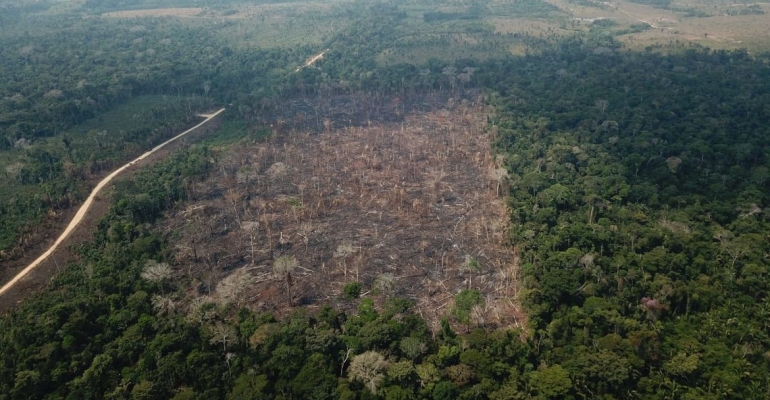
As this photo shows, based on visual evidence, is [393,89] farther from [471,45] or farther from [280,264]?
[280,264]

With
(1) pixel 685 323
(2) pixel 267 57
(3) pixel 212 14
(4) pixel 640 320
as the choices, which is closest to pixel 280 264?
(4) pixel 640 320

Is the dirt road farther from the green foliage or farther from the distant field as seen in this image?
the green foliage

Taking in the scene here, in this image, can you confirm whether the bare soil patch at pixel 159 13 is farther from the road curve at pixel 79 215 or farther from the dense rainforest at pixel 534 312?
the dense rainforest at pixel 534 312

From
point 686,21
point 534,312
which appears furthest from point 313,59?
point 686,21

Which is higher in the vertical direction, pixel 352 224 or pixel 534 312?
pixel 352 224

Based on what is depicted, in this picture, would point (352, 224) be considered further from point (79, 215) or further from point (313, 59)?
point (313, 59)

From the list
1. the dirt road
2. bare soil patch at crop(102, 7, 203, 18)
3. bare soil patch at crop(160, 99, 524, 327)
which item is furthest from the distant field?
bare soil patch at crop(102, 7, 203, 18)
